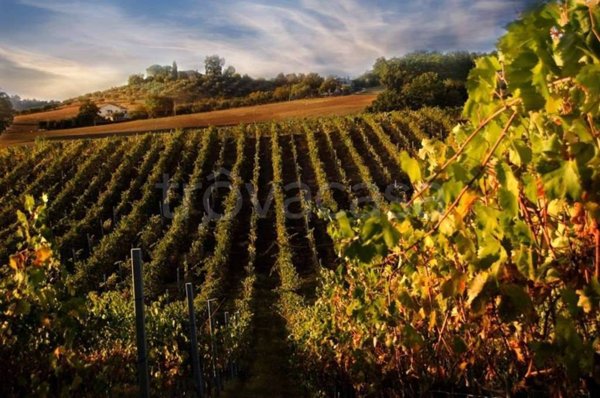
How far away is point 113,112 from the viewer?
52375 millimetres

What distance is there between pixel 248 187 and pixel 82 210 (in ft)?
21.8

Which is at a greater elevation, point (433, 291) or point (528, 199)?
point (528, 199)

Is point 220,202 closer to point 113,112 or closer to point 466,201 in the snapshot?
point 466,201

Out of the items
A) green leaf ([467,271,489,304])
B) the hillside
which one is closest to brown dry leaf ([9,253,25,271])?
green leaf ([467,271,489,304])

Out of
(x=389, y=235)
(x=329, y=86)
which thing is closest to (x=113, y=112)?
(x=329, y=86)

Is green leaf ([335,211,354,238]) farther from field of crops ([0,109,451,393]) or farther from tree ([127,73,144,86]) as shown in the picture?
tree ([127,73,144,86])

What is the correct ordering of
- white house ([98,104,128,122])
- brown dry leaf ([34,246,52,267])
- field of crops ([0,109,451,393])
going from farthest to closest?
1. white house ([98,104,128,122])
2. field of crops ([0,109,451,393])
3. brown dry leaf ([34,246,52,267])

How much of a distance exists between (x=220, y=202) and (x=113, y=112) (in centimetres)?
3096

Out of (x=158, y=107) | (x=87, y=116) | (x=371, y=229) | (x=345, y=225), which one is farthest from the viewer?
(x=158, y=107)

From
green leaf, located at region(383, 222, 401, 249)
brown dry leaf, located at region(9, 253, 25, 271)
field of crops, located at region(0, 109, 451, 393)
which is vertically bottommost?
field of crops, located at region(0, 109, 451, 393)

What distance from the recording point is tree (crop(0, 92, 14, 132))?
4138 cm

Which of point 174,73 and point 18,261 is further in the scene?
point 174,73

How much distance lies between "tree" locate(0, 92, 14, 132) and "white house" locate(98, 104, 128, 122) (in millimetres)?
7492

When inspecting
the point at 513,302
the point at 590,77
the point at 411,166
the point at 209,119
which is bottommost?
the point at 209,119
